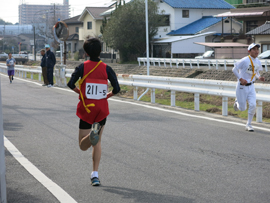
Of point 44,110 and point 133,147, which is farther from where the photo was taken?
point 44,110

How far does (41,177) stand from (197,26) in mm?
48825

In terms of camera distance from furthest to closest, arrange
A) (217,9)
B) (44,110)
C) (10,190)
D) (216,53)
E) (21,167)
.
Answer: (217,9), (216,53), (44,110), (21,167), (10,190)

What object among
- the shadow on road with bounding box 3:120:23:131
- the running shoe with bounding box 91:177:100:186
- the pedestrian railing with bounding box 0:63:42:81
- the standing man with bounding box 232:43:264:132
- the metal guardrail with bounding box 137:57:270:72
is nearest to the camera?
the running shoe with bounding box 91:177:100:186

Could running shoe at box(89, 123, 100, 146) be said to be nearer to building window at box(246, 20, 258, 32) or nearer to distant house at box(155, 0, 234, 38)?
building window at box(246, 20, 258, 32)

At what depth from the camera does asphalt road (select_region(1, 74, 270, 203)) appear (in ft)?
15.2

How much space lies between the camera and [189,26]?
53.6 m

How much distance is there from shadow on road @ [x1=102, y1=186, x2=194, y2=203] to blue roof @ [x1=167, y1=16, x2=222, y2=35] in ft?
155

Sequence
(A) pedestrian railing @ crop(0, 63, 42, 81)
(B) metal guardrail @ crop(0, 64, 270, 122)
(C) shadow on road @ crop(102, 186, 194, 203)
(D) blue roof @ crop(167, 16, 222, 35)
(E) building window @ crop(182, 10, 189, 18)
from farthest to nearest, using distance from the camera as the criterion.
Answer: (E) building window @ crop(182, 10, 189, 18) < (D) blue roof @ crop(167, 16, 222, 35) < (A) pedestrian railing @ crop(0, 63, 42, 81) < (B) metal guardrail @ crop(0, 64, 270, 122) < (C) shadow on road @ crop(102, 186, 194, 203)

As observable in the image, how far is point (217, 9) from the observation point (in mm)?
55406

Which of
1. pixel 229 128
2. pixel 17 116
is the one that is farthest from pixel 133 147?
pixel 17 116

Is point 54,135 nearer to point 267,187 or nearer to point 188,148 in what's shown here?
point 188,148

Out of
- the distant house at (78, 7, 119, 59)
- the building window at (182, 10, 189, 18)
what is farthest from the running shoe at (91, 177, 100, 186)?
the distant house at (78, 7, 119, 59)

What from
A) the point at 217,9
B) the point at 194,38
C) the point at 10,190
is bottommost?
the point at 10,190

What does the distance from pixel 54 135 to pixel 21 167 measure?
2.28 m
